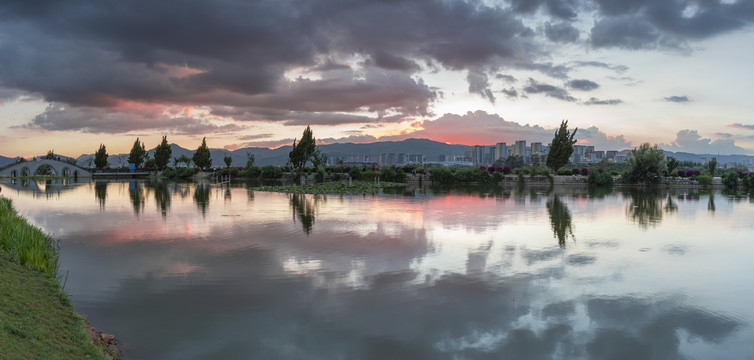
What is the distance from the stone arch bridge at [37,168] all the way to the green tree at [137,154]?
1205 centimetres

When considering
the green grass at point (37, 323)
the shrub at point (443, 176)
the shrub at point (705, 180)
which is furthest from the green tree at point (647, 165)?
the green grass at point (37, 323)

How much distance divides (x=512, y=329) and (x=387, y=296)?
2.31m

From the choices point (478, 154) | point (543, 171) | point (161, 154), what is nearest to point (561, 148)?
point (543, 171)

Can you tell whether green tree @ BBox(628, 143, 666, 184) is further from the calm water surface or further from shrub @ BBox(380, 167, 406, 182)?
the calm water surface

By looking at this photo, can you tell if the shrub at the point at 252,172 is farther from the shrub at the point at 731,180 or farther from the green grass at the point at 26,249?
the green grass at the point at 26,249

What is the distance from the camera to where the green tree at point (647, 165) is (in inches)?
1864

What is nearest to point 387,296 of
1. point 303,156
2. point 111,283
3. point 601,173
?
point 111,283

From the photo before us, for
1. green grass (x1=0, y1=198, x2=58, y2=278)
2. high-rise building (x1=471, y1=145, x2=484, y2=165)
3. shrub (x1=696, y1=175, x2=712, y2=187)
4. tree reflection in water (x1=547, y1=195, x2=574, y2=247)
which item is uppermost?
high-rise building (x1=471, y1=145, x2=484, y2=165)

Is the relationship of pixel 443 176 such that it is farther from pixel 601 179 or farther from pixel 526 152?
pixel 526 152

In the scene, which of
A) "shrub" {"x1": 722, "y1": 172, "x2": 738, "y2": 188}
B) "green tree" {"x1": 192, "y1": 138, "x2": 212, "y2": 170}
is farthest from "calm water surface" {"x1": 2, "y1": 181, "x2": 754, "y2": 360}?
"green tree" {"x1": 192, "y1": 138, "x2": 212, "y2": 170}

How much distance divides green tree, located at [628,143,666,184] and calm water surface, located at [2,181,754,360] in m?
33.9

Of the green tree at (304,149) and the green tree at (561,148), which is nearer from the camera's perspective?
the green tree at (561,148)

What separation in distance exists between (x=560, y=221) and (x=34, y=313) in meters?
17.4

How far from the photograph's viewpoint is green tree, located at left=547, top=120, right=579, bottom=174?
186 feet
